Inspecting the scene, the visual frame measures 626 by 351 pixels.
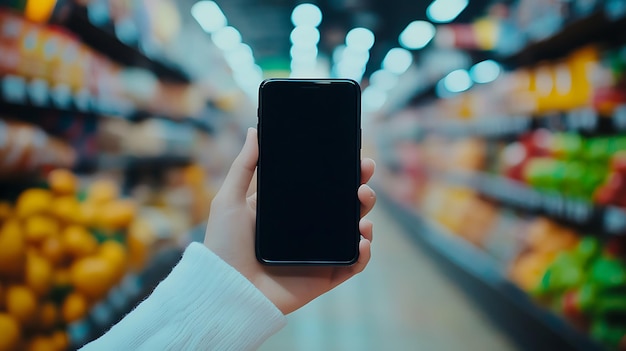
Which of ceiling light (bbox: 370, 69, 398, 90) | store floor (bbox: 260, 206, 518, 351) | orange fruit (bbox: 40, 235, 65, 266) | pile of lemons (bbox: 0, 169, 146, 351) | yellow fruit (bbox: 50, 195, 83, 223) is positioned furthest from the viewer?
ceiling light (bbox: 370, 69, 398, 90)

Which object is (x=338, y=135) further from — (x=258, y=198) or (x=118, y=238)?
(x=118, y=238)

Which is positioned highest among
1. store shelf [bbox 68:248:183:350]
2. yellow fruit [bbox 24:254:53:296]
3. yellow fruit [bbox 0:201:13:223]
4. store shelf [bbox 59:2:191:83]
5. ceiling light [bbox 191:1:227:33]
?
ceiling light [bbox 191:1:227:33]

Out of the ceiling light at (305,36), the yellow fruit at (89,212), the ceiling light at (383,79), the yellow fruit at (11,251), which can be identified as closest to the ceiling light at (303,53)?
the ceiling light at (305,36)

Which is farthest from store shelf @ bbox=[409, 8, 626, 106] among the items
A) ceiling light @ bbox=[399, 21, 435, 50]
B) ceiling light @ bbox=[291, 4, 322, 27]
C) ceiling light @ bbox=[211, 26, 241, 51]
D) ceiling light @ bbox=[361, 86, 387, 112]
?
ceiling light @ bbox=[361, 86, 387, 112]

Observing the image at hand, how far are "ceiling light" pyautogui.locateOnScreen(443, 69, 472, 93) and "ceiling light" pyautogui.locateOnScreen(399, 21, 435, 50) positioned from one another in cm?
103

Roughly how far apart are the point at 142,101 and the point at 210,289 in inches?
97.6

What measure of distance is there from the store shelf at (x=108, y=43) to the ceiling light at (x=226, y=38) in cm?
99

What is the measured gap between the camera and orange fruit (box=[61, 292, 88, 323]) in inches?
69.8

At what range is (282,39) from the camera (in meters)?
→ 5.78

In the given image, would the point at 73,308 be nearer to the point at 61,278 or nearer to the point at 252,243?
the point at 61,278

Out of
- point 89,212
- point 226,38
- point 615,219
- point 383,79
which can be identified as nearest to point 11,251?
point 89,212

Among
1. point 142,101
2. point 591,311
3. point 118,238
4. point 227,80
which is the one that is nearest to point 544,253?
point 591,311

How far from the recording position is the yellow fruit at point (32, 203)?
167cm

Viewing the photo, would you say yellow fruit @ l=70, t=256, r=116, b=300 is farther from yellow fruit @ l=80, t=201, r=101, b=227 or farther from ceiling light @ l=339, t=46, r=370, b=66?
ceiling light @ l=339, t=46, r=370, b=66
